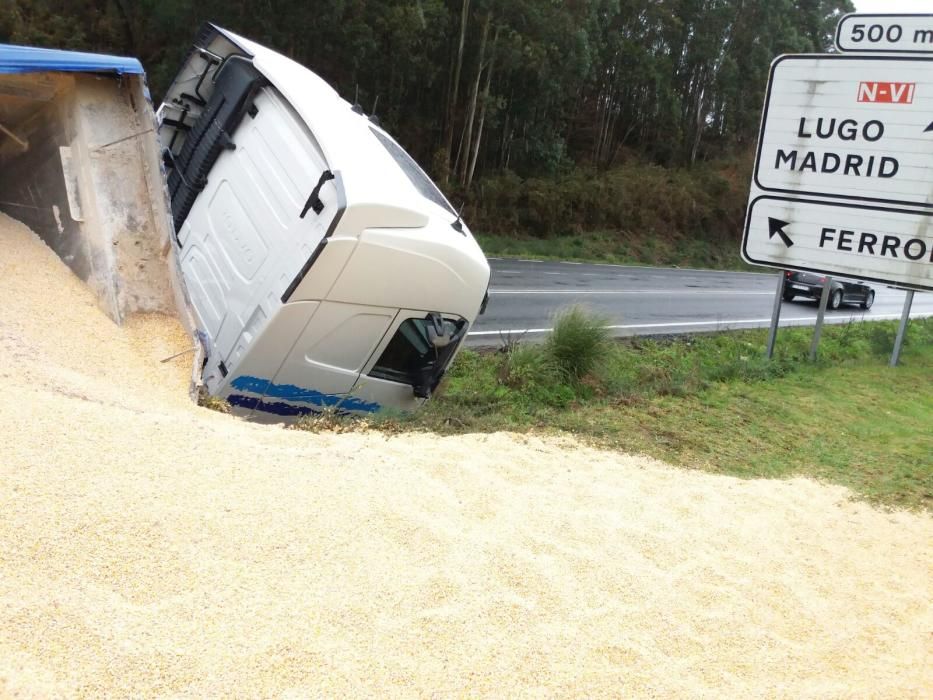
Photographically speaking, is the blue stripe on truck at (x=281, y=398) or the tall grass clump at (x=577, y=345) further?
the tall grass clump at (x=577, y=345)

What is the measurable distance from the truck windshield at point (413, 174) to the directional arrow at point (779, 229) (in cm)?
302

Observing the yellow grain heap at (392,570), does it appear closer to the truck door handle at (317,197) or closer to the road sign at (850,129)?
the truck door handle at (317,197)

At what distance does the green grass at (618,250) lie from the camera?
82.7 ft

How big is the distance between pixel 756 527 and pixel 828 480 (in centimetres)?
140

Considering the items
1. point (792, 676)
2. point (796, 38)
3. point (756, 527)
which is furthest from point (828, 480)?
point (796, 38)

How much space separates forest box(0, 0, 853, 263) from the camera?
21547 millimetres

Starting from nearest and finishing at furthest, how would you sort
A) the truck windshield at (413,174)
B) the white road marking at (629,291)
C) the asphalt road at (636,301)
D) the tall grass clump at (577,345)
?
the truck windshield at (413,174) → the tall grass clump at (577,345) → the asphalt road at (636,301) → the white road marking at (629,291)

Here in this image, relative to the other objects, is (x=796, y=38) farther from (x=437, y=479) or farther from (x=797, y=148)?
(x=437, y=479)

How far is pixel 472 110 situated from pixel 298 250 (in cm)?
2322

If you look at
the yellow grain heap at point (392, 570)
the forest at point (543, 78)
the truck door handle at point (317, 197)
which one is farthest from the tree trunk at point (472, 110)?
the yellow grain heap at point (392, 570)

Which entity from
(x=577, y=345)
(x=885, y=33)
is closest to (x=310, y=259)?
(x=577, y=345)

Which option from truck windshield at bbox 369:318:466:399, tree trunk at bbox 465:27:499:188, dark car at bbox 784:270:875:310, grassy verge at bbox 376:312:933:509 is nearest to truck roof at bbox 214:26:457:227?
truck windshield at bbox 369:318:466:399

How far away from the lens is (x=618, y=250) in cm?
2953

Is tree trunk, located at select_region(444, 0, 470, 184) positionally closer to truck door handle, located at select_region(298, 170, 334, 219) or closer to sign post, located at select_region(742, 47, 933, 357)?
sign post, located at select_region(742, 47, 933, 357)
